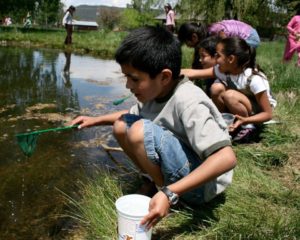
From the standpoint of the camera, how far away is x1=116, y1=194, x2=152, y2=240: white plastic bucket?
58.1 inches

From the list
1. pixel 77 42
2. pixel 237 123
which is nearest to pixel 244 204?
pixel 237 123

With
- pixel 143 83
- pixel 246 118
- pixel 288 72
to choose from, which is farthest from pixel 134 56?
pixel 288 72

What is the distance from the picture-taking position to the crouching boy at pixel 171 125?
1.60m

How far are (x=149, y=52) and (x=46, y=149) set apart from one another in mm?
1711

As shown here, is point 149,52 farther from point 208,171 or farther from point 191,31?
point 191,31

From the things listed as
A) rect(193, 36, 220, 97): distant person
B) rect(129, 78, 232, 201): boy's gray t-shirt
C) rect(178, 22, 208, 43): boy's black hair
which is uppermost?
rect(178, 22, 208, 43): boy's black hair

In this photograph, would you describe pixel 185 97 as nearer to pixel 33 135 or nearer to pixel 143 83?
pixel 143 83

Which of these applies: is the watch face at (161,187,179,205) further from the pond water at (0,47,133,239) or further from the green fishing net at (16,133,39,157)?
the green fishing net at (16,133,39,157)

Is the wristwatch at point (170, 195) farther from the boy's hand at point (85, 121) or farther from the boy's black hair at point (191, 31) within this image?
the boy's black hair at point (191, 31)

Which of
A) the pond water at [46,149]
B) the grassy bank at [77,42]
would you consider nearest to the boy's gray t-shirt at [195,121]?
the pond water at [46,149]

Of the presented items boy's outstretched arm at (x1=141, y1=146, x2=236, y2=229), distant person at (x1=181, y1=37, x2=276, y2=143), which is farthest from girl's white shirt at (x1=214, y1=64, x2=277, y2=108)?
boy's outstretched arm at (x1=141, y1=146, x2=236, y2=229)

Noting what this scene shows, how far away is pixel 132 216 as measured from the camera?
146cm

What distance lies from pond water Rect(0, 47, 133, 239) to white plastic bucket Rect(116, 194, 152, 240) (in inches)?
23.5

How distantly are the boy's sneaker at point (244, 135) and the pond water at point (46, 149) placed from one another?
91 centimetres
